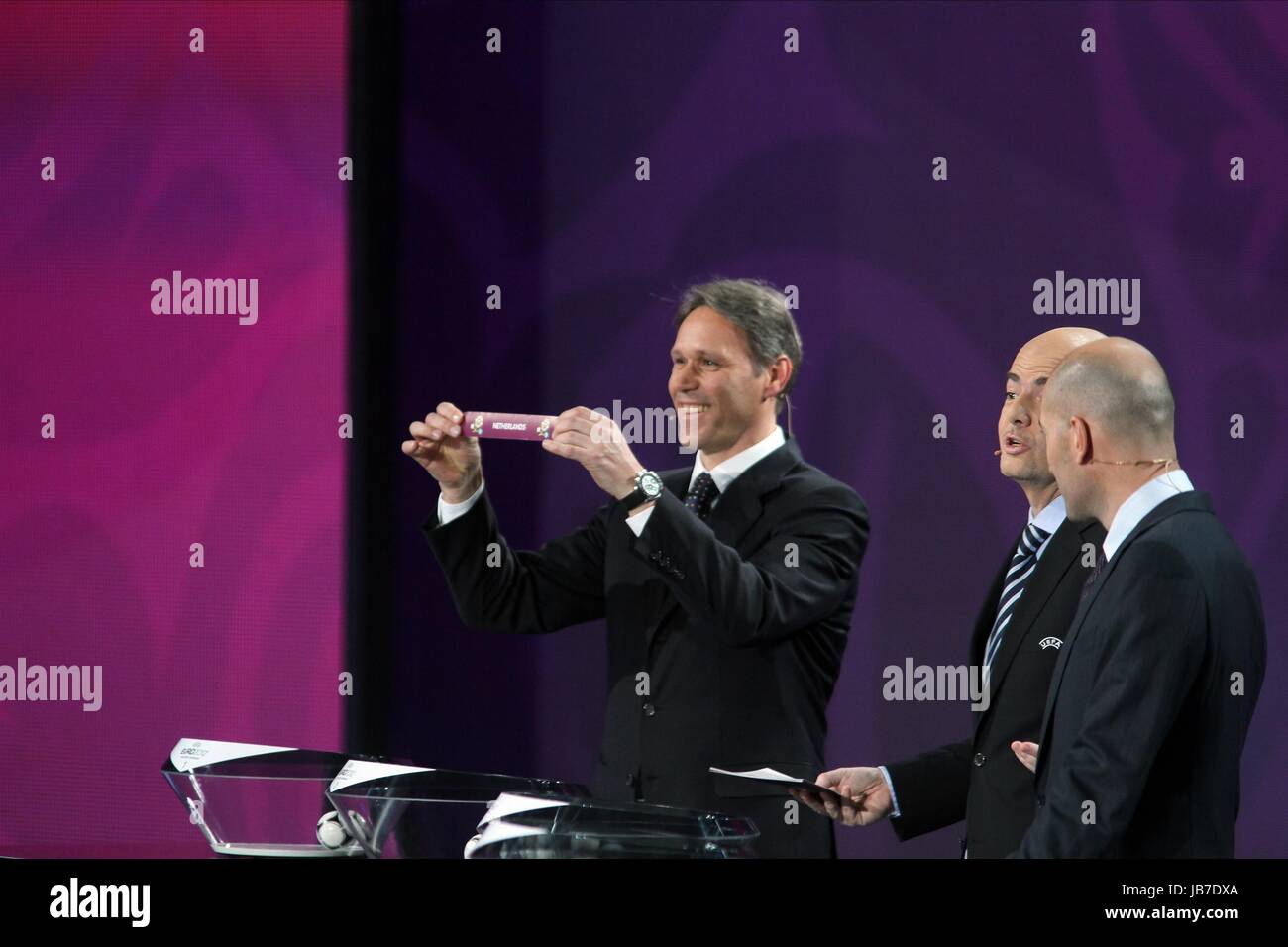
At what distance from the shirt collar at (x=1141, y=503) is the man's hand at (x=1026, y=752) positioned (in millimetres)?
368

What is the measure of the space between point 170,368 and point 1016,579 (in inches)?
99.6

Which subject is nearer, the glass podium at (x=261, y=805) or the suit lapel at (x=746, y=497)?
the glass podium at (x=261, y=805)

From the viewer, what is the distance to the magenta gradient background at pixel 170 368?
13.7ft

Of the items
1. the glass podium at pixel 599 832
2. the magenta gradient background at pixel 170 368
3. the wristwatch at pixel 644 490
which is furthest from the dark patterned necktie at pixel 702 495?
the magenta gradient background at pixel 170 368

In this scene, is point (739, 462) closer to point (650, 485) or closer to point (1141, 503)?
point (650, 485)

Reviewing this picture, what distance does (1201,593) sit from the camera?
1.98 metres

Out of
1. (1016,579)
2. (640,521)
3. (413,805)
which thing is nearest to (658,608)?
(640,521)

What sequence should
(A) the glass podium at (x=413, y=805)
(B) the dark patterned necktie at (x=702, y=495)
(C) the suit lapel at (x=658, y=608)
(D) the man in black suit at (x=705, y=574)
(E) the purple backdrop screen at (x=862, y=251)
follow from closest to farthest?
(A) the glass podium at (x=413, y=805) → (D) the man in black suit at (x=705, y=574) → (C) the suit lapel at (x=658, y=608) → (B) the dark patterned necktie at (x=702, y=495) → (E) the purple backdrop screen at (x=862, y=251)

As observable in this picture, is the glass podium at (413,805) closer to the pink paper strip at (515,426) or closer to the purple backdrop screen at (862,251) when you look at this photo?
the pink paper strip at (515,426)

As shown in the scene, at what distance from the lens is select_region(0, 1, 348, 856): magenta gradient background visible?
4172 mm

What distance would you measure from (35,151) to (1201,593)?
345cm

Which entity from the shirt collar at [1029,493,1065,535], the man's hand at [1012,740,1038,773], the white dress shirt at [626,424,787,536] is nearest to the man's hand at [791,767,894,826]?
the man's hand at [1012,740,1038,773]
